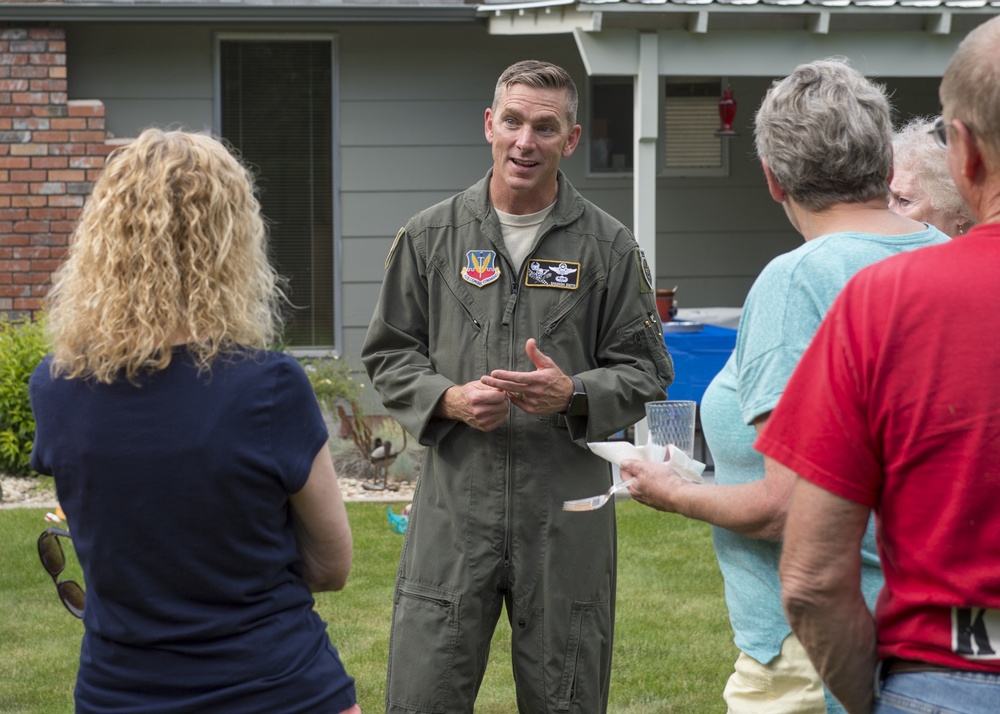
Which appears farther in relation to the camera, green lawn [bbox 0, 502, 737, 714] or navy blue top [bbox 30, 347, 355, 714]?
green lawn [bbox 0, 502, 737, 714]

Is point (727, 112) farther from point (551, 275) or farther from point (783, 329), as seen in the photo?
point (783, 329)

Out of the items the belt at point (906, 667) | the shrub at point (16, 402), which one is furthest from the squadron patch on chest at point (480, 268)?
the shrub at point (16, 402)

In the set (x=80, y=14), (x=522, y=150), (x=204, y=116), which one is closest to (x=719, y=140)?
(x=204, y=116)

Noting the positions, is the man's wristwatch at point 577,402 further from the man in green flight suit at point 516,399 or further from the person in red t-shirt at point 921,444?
the person in red t-shirt at point 921,444

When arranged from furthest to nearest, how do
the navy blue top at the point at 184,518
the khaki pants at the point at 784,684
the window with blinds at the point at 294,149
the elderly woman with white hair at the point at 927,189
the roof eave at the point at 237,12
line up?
1. the window with blinds at the point at 294,149
2. the roof eave at the point at 237,12
3. the elderly woman with white hair at the point at 927,189
4. the khaki pants at the point at 784,684
5. the navy blue top at the point at 184,518

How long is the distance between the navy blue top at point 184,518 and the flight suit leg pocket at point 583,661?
124 centimetres

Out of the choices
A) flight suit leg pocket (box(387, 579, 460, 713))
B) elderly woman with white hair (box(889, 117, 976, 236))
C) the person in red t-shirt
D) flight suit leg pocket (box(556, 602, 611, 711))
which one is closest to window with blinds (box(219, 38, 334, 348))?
flight suit leg pocket (box(387, 579, 460, 713))

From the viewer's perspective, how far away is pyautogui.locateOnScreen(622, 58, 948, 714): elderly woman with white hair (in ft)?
7.30

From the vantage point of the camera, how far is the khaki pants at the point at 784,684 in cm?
250

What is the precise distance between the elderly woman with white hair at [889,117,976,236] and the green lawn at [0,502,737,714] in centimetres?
238

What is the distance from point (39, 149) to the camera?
9.21 m

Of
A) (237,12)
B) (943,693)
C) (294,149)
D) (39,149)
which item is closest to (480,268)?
(943,693)

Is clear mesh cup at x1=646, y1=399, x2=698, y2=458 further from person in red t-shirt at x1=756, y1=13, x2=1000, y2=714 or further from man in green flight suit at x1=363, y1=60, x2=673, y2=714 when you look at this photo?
person in red t-shirt at x1=756, y1=13, x2=1000, y2=714

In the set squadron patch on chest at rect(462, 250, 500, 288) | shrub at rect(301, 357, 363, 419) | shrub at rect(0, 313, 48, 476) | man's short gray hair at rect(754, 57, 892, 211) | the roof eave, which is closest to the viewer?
man's short gray hair at rect(754, 57, 892, 211)
